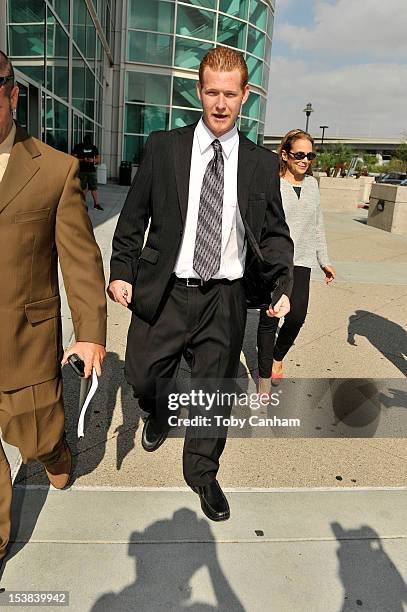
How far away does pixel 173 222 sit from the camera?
8.68 feet

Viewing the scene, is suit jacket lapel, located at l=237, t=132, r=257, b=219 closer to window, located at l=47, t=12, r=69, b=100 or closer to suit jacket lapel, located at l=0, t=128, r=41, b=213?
suit jacket lapel, located at l=0, t=128, r=41, b=213

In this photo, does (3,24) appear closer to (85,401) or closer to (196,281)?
(196,281)

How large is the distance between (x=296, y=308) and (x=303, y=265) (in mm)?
323

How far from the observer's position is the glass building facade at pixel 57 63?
10312 millimetres

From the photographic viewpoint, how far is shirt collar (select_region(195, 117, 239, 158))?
2.67 m

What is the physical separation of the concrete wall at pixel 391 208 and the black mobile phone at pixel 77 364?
47.5 feet

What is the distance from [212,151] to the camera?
268 centimetres

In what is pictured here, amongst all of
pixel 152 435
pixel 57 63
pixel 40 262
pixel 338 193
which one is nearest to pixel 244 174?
pixel 40 262

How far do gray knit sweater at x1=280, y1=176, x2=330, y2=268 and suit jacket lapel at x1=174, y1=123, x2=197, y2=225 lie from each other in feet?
4.97

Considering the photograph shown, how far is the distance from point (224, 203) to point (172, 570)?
1.65 metres

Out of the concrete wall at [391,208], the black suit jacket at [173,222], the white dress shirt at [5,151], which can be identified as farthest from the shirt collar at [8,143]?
the concrete wall at [391,208]

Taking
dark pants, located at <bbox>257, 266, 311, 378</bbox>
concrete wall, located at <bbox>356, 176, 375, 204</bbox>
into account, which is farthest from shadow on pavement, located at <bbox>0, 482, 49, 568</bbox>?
concrete wall, located at <bbox>356, 176, 375, 204</bbox>

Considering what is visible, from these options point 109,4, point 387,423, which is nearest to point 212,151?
point 387,423

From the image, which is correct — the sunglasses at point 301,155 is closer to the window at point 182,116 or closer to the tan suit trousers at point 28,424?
the tan suit trousers at point 28,424
